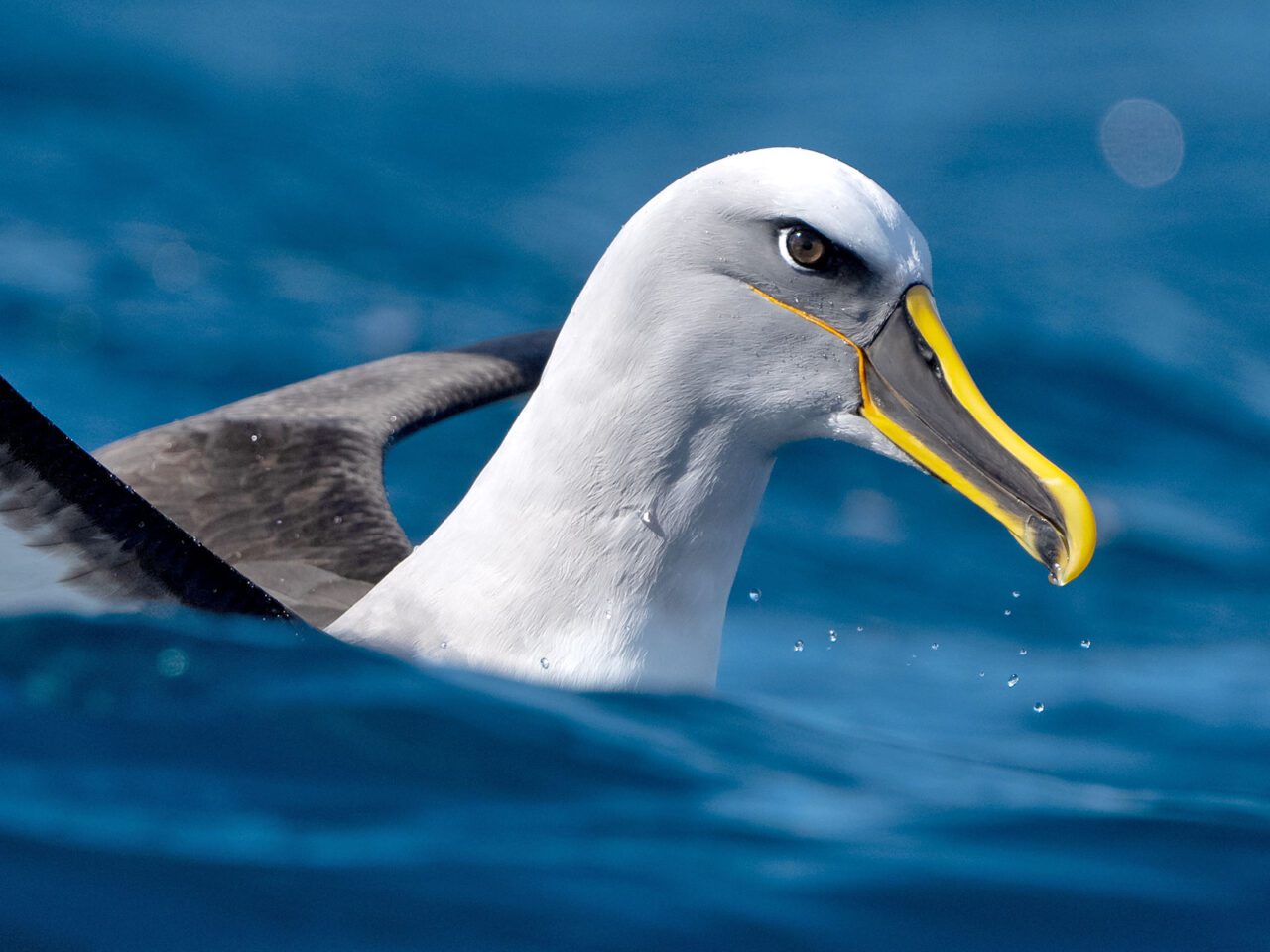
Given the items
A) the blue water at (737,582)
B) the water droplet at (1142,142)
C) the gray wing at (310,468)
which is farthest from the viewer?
the water droplet at (1142,142)

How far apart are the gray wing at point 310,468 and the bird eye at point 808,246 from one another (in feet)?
5.80

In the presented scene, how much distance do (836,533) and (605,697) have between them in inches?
157

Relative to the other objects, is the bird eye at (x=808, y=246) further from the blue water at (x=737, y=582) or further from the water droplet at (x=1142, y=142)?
the water droplet at (x=1142, y=142)

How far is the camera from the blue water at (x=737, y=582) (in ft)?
11.0

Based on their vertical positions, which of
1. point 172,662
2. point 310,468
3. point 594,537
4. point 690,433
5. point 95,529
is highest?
point 310,468

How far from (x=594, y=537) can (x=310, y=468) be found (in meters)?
2.29

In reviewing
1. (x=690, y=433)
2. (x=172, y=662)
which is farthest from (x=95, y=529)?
(x=690, y=433)

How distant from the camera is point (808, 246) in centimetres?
405

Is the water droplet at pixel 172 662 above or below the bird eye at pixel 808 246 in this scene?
below

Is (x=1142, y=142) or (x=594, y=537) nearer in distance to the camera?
(x=594, y=537)

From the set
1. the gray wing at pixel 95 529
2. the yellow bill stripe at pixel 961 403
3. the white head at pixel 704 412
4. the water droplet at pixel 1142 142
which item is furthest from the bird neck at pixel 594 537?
the water droplet at pixel 1142 142

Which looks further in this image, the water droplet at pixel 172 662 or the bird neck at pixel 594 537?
the bird neck at pixel 594 537

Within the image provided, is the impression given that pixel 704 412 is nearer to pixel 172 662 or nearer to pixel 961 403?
pixel 961 403

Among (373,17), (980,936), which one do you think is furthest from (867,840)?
(373,17)
